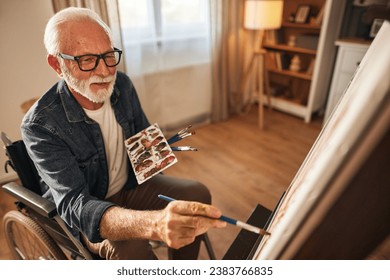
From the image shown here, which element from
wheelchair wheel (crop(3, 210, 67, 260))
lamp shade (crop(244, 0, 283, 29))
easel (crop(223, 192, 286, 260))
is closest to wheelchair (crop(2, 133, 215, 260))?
wheelchair wheel (crop(3, 210, 67, 260))

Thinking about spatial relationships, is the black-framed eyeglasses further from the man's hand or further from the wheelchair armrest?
the man's hand

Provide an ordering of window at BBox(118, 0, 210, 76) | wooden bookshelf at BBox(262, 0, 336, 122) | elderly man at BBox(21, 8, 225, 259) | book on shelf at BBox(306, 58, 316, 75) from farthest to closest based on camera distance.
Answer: book on shelf at BBox(306, 58, 316, 75) < wooden bookshelf at BBox(262, 0, 336, 122) < window at BBox(118, 0, 210, 76) < elderly man at BBox(21, 8, 225, 259)

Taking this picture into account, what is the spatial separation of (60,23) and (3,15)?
1.23 m

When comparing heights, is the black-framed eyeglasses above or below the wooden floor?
above

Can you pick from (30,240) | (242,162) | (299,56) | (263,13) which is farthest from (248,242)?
(299,56)

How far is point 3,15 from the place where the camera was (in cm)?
167

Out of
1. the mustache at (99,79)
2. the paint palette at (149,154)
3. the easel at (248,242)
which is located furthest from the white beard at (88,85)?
the easel at (248,242)

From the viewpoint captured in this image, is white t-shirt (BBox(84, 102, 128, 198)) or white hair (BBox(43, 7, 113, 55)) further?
white t-shirt (BBox(84, 102, 128, 198))

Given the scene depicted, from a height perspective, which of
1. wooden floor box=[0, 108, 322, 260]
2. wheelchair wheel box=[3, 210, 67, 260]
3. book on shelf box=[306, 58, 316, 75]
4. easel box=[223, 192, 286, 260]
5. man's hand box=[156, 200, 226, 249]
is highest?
man's hand box=[156, 200, 226, 249]

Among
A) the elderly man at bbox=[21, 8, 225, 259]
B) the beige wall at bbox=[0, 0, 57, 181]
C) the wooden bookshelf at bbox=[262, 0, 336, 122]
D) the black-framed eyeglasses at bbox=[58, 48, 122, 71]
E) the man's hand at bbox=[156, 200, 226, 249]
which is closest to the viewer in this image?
the man's hand at bbox=[156, 200, 226, 249]

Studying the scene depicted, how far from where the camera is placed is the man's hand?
505 mm

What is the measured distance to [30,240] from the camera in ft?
4.51

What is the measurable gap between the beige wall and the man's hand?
1557 millimetres
